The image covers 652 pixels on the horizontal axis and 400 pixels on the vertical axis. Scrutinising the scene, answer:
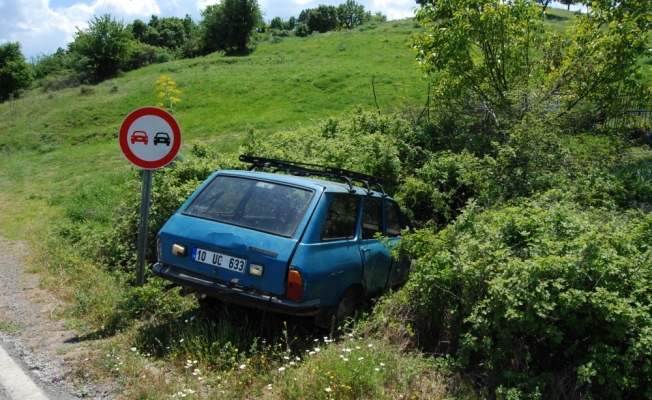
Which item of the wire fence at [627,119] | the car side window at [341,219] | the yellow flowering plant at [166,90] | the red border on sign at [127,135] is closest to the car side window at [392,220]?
the car side window at [341,219]

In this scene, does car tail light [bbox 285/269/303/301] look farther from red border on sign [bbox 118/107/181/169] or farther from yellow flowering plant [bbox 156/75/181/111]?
yellow flowering plant [bbox 156/75/181/111]

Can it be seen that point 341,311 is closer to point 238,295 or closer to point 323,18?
point 238,295

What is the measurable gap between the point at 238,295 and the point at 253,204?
1.00 metres

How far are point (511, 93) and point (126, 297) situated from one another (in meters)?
7.56

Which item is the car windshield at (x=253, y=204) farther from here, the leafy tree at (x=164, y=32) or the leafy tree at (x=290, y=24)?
the leafy tree at (x=290, y=24)

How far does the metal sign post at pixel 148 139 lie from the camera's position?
5.71 meters

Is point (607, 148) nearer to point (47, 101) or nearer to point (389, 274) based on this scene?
point (389, 274)

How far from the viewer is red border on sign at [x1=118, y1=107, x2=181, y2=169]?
5.68m

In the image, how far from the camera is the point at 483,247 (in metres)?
4.52

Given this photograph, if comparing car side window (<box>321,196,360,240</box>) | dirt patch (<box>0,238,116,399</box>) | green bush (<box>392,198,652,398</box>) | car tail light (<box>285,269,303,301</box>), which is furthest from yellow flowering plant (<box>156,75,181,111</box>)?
green bush (<box>392,198,652,398</box>)

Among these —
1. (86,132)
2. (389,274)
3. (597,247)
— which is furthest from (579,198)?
(86,132)

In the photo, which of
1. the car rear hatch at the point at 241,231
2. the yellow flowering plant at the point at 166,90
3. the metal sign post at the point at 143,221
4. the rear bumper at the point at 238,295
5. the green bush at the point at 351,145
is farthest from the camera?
the yellow flowering plant at the point at 166,90

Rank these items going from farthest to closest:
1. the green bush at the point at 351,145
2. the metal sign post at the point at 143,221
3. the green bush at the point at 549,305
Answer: the green bush at the point at 351,145 → the metal sign post at the point at 143,221 → the green bush at the point at 549,305

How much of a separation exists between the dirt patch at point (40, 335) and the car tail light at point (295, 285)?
163 centimetres
